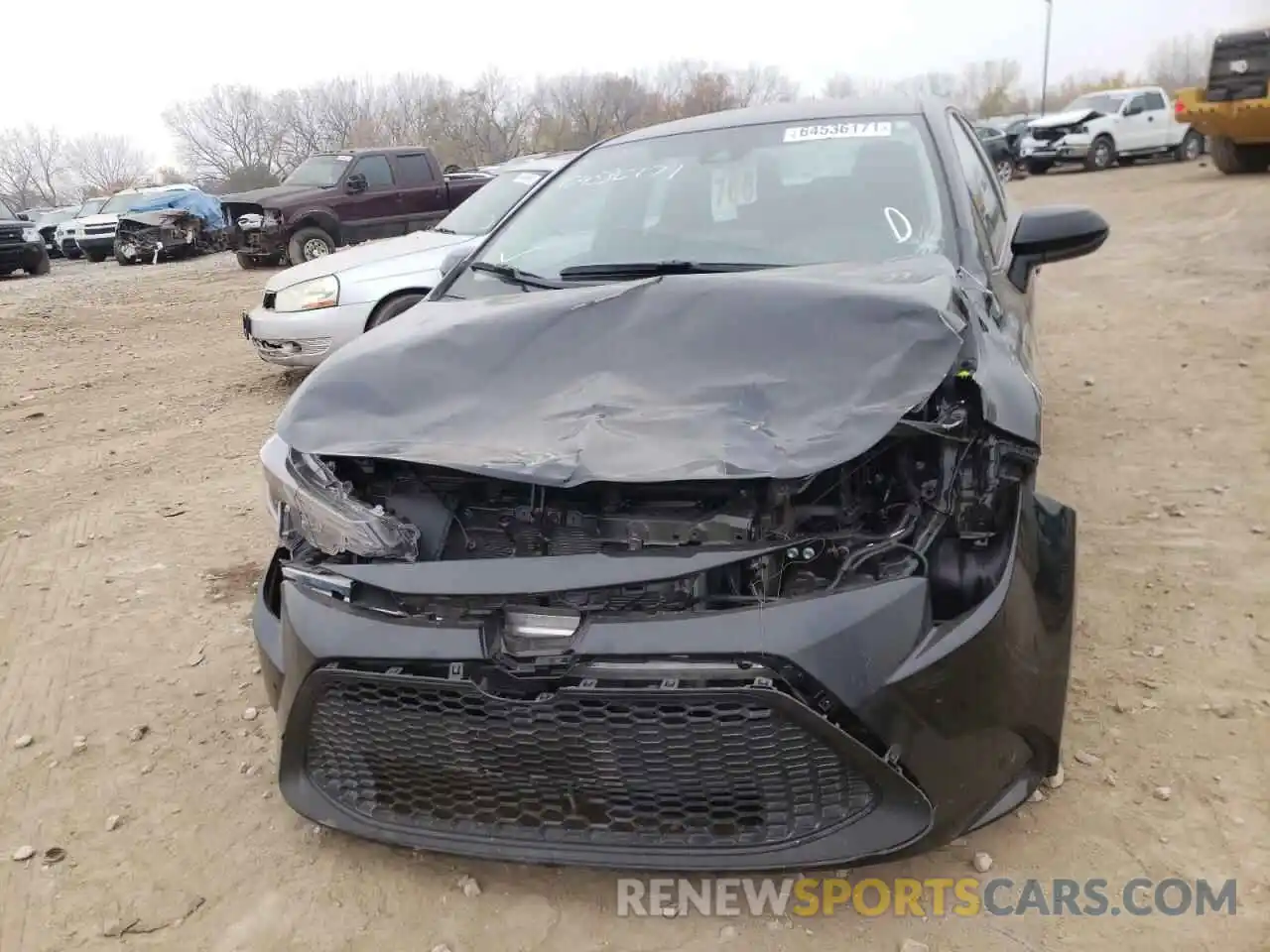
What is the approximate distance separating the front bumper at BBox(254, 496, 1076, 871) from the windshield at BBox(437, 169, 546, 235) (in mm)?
5561

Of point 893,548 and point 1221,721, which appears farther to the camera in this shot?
point 1221,721

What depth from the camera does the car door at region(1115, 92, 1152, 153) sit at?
22688 millimetres

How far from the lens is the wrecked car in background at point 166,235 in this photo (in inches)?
765

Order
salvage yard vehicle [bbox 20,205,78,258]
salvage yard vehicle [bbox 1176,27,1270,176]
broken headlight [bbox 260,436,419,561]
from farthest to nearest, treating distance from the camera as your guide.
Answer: salvage yard vehicle [bbox 20,205,78,258], salvage yard vehicle [bbox 1176,27,1270,176], broken headlight [bbox 260,436,419,561]

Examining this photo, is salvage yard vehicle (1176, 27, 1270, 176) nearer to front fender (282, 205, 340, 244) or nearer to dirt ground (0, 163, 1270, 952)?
dirt ground (0, 163, 1270, 952)

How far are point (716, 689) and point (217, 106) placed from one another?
244ft

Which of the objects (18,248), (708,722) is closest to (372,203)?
(18,248)

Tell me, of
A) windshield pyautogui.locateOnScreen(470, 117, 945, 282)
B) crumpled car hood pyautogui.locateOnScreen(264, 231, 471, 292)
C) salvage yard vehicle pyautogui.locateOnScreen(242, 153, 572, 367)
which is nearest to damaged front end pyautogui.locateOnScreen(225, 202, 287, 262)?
crumpled car hood pyautogui.locateOnScreen(264, 231, 471, 292)

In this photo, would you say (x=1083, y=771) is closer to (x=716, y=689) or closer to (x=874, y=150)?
(x=716, y=689)

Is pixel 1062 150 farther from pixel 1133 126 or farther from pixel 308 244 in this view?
pixel 308 244

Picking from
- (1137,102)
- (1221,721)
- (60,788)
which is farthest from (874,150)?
(1137,102)

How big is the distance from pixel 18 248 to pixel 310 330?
580 inches

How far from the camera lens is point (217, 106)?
65688 millimetres

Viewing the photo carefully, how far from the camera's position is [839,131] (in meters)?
3.27
